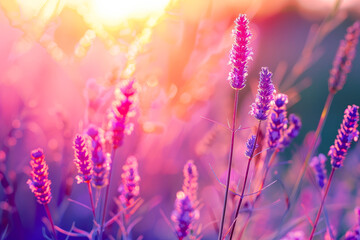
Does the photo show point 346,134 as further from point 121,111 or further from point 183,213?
point 121,111

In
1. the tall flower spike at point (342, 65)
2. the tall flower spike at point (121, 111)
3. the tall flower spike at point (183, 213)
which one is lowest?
the tall flower spike at point (183, 213)

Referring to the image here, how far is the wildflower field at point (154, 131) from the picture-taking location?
0.83 m

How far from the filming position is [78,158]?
78 cm

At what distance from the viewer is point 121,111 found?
81cm

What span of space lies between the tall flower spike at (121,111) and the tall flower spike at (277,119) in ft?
1.13

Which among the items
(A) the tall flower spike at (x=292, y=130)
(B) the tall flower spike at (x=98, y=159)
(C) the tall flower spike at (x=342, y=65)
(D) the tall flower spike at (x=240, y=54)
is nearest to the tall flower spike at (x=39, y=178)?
(B) the tall flower spike at (x=98, y=159)

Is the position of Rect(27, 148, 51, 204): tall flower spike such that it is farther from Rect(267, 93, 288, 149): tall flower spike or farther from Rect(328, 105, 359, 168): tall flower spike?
Rect(328, 105, 359, 168): tall flower spike

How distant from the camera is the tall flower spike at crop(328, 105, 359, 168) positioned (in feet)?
2.61

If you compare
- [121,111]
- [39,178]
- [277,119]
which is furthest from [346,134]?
[39,178]

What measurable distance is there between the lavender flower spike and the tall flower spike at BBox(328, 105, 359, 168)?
0.20 metres

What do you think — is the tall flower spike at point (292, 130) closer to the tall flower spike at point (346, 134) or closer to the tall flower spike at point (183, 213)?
the tall flower spike at point (346, 134)

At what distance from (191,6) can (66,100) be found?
1127 mm

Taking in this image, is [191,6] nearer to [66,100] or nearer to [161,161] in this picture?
[161,161]

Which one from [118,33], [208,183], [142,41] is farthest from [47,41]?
[208,183]
